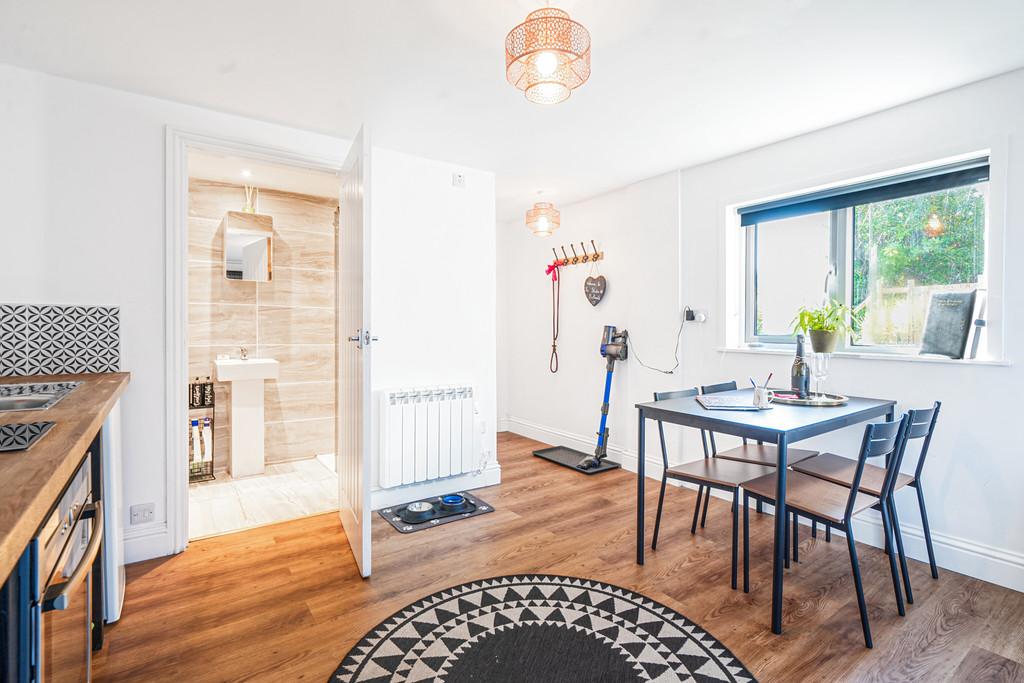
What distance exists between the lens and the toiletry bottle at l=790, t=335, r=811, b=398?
107 inches

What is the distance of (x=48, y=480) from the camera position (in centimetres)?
85

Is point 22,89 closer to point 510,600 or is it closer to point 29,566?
point 29,566

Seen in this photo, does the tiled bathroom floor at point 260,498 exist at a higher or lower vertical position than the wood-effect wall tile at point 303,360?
lower

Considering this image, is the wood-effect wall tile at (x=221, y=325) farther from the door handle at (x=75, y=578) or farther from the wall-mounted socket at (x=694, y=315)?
the wall-mounted socket at (x=694, y=315)

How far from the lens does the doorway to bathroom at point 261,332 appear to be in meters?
3.86

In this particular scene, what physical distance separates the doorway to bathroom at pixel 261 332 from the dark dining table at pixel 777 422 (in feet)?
7.59

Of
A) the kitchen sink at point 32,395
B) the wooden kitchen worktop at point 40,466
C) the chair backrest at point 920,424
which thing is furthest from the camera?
the chair backrest at point 920,424

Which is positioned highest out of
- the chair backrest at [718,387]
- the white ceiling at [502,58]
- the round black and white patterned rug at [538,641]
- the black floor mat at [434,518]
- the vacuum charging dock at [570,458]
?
the white ceiling at [502,58]

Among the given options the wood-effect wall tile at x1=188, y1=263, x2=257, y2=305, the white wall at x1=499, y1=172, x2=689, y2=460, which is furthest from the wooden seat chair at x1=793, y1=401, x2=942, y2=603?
the wood-effect wall tile at x1=188, y1=263, x2=257, y2=305

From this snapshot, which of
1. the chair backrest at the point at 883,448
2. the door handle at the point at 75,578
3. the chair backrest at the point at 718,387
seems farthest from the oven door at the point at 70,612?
the chair backrest at the point at 718,387

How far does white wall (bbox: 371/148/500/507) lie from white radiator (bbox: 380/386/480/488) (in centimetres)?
→ 9

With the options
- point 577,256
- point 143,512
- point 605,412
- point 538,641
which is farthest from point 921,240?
point 143,512

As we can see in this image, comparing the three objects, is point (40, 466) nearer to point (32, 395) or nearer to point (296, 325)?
point (32, 395)

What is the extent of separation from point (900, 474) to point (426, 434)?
2.57 metres
